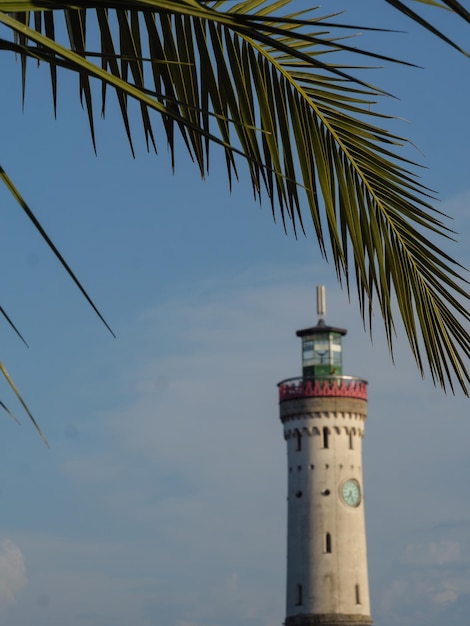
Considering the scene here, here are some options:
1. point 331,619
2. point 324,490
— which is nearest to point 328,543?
point 324,490

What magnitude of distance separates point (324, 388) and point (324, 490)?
25.3ft

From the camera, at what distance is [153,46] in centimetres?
372

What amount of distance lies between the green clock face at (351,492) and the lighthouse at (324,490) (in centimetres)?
7

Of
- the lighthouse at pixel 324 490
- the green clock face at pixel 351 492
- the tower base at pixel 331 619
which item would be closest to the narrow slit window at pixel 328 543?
the lighthouse at pixel 324 490

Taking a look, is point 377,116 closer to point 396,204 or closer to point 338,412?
point 396,204

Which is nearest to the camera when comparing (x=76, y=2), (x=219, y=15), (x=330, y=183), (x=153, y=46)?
(x=76, y=2)

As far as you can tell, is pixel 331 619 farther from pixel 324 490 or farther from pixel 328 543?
pixel 324 490

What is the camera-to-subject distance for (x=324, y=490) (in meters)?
87.5

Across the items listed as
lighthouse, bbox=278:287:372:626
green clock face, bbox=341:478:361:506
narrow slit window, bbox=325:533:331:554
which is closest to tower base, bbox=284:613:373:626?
lighthouse, bbox=278:287:372:626

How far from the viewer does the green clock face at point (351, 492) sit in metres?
88.0

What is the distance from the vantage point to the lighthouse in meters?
86.1

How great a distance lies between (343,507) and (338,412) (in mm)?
6918

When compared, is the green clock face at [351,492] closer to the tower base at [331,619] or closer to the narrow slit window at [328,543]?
the narrow slit window at [328,543]

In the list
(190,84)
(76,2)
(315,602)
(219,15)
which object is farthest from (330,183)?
(315,602)
